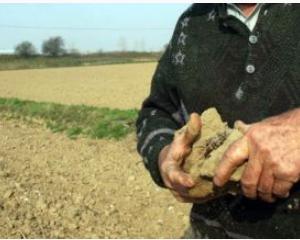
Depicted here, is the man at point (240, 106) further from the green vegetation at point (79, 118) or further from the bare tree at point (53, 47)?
the bare tree at point (53, 47)

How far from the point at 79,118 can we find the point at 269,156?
12873 millimetres

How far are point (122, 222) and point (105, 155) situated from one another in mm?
3381

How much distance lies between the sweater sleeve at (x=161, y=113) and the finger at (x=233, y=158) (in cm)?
56

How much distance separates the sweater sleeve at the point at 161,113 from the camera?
221 cm

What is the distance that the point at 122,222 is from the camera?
616 cm

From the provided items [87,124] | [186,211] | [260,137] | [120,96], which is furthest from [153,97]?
[120,96]

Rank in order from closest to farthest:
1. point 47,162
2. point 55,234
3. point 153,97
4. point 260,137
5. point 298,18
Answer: point 260,137
point 298,18
point 153,97
point 55,234
point 47,162

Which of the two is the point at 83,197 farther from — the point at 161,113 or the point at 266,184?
the point at 266,184

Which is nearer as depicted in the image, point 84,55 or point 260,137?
point 260,137

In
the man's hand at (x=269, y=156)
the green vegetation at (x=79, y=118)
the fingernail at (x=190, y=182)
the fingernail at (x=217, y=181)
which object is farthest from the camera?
the green vegetation at (x=79, y=118)

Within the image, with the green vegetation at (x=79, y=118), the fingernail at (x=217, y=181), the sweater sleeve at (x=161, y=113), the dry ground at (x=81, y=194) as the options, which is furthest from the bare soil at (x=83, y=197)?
the fingernail at (x=217, y=181)

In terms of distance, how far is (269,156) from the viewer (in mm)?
1540

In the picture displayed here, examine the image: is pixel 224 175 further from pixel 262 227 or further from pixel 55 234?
pixel 55 234

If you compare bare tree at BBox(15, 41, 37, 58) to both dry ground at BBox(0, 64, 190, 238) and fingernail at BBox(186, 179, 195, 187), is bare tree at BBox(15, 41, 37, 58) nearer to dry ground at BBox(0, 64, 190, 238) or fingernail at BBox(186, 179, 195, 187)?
dry ground at BBox(0, 64, 190, 238)
